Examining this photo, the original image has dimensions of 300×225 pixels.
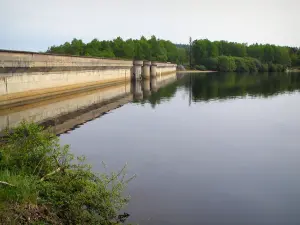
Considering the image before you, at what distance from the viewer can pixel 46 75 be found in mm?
32344

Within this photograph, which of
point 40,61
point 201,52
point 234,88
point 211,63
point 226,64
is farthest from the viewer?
point 201,52

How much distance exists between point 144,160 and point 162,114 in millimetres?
11921

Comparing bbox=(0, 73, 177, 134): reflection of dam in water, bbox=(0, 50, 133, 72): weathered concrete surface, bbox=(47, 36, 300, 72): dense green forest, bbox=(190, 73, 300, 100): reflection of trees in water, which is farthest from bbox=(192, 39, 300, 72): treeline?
bbox=(0, 73, 177, 134): reflection of dam in water

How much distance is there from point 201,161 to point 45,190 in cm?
690

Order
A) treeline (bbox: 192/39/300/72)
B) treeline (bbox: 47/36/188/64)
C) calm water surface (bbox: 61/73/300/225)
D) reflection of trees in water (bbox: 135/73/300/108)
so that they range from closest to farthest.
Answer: calm water surface (bbox: 61/73/300/225) → reflection of trees in water (bbox: 135/73/300/108) → treeline (bbox: 47/36/188/64) → treeline (bbox: 192/39/300/72)

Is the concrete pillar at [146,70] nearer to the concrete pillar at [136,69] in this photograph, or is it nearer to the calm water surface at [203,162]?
the concrete pillar at [136,69]

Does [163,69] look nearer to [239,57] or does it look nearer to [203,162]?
[239,57]

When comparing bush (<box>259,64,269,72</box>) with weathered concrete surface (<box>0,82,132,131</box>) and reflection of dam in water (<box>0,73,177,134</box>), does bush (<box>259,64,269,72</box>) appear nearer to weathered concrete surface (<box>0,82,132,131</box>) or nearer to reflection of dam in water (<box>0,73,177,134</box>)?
reflection of dam in water (<box>0,73,177,134</box>)

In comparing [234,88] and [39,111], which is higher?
[234,88]

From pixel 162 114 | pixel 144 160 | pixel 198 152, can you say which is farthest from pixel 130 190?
pixel 162 114

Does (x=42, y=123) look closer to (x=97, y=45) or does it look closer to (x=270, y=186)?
(x=270, y=186)

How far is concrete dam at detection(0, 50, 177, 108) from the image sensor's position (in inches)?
991

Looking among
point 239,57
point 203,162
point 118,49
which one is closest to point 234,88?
point 203,162

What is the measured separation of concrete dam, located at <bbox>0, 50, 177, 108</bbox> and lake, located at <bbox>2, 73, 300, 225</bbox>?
5.37 metres
